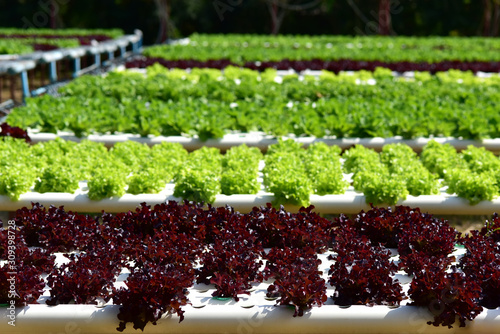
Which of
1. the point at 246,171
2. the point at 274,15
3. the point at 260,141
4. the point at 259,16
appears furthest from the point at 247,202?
the point at 259,16

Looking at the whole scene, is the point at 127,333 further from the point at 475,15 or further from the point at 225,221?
the point at 475,15

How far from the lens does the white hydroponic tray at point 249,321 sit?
472cm

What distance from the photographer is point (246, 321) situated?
4762 millimetres

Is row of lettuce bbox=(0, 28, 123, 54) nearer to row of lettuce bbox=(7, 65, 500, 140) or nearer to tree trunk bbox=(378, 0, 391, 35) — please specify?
row of lettuce bbox=(7, 65, 500, 140)

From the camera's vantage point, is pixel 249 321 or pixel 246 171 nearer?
pixel 249 321

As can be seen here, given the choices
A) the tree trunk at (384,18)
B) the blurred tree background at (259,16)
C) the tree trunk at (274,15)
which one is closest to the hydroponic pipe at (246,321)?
the tree trunk at (384,18)

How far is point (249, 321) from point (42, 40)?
26.7 m

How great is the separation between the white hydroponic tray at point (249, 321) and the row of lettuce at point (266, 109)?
502cm

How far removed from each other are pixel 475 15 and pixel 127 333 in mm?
43992

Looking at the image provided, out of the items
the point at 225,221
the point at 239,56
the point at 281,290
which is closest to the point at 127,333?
the point at 281,290

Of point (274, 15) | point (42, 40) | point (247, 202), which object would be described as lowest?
point (247, 202)

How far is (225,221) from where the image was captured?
6031mm

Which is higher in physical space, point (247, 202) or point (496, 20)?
point (496, 20)

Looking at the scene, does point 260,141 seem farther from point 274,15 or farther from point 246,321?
point 274,15
